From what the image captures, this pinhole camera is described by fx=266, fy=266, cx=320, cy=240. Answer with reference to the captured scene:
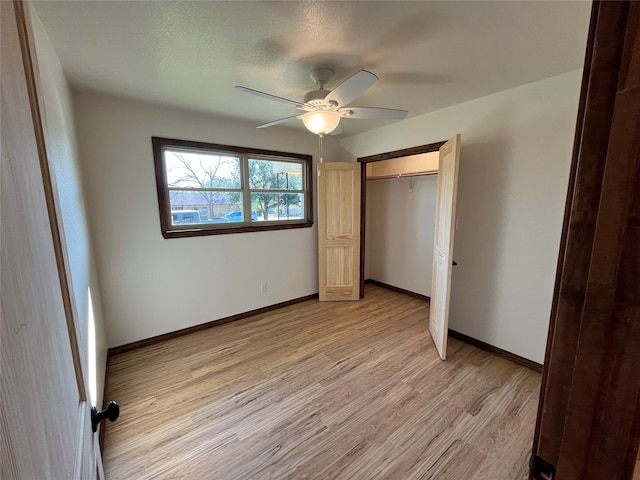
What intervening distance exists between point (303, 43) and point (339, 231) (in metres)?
2.49

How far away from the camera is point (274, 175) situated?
353 centimetres

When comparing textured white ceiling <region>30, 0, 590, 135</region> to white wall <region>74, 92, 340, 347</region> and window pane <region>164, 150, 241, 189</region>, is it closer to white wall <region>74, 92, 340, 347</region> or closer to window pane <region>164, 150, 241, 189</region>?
white wall <region>74, 92, 340, 347</region>

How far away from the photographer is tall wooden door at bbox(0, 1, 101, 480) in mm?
324

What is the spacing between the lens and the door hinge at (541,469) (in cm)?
50

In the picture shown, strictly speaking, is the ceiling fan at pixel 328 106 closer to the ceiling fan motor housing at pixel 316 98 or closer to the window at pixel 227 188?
the ceiling fan motor housing at pixel 316 98

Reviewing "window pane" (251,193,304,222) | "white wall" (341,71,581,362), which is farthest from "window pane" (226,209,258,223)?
"white wall" (341,71,581,362)

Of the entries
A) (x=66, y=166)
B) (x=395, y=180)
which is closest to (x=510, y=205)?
(x=395, y=180)

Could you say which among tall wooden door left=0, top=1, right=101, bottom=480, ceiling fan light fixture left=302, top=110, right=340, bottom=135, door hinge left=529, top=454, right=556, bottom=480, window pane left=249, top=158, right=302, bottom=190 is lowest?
door hinge left=529, top=454, right=556, bottom=480

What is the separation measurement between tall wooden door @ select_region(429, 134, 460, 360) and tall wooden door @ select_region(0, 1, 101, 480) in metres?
2.46

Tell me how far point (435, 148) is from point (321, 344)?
2429 mm

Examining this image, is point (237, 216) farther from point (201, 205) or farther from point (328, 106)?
point (328, 106)

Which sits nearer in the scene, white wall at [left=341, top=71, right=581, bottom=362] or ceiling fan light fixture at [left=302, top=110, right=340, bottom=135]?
ceiling fan light fixture at [left=302, top=110, right=340, bottom=135]

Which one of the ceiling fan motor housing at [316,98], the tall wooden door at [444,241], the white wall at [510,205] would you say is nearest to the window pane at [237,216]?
the ceiling fan motor housing at [316,98]

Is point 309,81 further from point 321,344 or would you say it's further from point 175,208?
point 321,344
